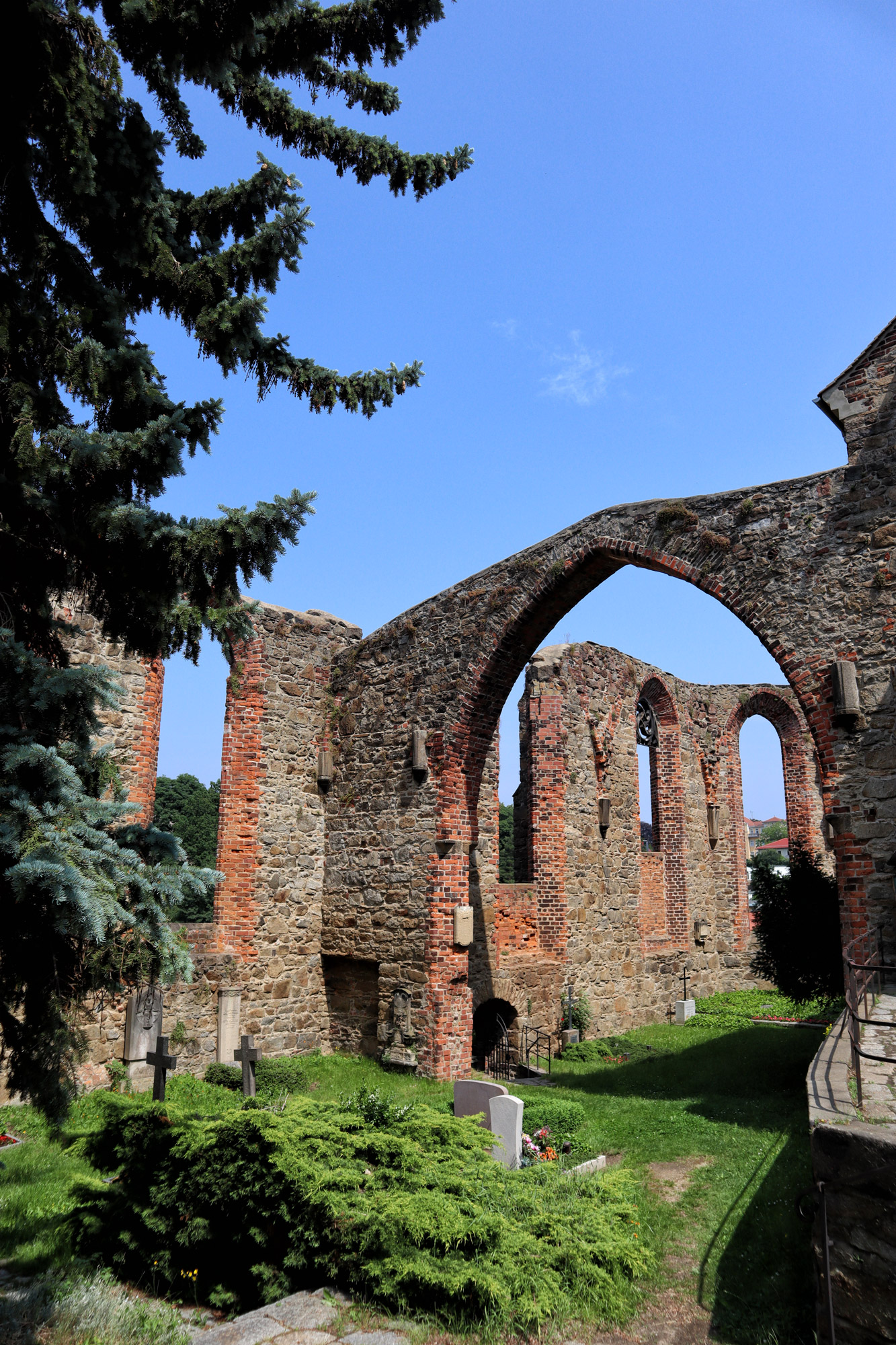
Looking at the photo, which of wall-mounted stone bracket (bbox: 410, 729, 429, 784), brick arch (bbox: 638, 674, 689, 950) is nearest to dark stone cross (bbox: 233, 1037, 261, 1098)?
wall-mounted stone bracket (bbox: 410, 729, 429, 784)

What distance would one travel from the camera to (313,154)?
4730 millimetres

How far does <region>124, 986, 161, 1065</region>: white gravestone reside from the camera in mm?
9594

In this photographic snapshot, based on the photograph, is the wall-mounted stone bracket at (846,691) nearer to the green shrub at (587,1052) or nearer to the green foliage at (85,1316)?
the green foliage at (85,1316)

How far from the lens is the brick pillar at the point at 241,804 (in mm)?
11461

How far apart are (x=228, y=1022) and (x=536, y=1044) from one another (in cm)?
522

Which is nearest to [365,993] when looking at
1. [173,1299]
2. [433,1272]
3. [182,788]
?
[173,1299]

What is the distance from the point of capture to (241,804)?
38.6 ft

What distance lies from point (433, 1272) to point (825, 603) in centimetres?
700

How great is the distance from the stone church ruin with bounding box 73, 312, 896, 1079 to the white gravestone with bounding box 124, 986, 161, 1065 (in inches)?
2.8

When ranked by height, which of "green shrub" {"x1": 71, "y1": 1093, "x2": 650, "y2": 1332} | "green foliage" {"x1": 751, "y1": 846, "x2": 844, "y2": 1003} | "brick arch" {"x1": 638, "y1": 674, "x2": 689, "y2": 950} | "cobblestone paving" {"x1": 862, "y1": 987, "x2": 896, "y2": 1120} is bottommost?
"green shrub" {"x1": 71, "y1": 1093, "x2": 650, "y2": 1332}

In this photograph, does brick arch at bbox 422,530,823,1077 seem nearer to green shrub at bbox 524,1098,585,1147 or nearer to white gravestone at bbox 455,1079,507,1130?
green shrub at bbox 524,1098,585,1147

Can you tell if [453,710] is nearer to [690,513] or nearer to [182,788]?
[690,513]

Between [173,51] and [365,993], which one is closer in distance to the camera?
[173,51]

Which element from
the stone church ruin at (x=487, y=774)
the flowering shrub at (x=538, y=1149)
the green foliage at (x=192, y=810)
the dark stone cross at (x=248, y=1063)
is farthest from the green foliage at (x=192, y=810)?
the flowering shrub at (x=538, y=1149)
